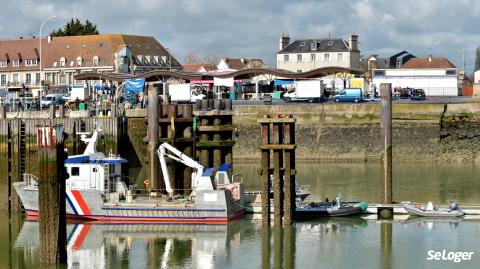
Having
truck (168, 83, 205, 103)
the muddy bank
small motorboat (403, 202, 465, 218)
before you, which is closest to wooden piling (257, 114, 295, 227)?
small motorboat (403, 202, 465, 218)

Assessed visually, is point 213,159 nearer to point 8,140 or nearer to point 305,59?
point 8,140

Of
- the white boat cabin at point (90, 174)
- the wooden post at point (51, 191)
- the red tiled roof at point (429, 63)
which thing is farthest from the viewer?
the red tiled roof at point (429, 63)

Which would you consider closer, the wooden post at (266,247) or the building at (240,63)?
the wooden post at (266,247)

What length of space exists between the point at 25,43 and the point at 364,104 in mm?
58556

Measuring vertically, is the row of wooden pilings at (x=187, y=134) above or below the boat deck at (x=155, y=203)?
above

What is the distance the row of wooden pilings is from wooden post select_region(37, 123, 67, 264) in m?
13.3

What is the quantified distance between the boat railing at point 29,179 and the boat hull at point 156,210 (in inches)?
37.8

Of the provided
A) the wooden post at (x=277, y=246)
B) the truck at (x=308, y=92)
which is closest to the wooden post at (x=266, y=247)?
the wooden post at (x=277, y=246)

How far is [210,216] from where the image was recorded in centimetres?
4169

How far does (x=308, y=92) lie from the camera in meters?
77.0

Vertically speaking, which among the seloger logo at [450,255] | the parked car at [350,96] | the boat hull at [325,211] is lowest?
the seloger logo at [450,255]

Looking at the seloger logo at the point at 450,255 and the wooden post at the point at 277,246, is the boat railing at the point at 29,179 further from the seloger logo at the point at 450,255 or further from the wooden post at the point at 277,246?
the seloger logo at the point at 450,255

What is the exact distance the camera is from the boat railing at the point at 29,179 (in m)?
44.3

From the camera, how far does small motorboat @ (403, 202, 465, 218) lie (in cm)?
4225
